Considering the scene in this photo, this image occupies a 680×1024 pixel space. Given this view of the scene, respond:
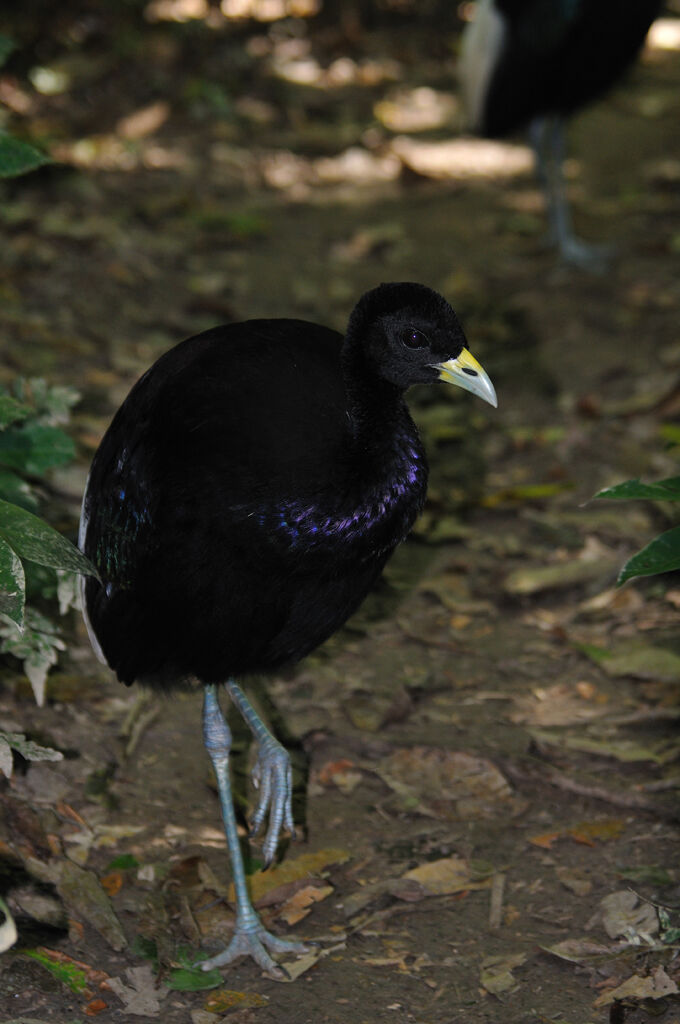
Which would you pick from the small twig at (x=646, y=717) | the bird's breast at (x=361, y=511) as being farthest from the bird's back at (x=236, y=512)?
the small twig at (x=646, y=717)

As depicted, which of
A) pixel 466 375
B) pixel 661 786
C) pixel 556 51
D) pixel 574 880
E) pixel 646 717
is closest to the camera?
pixel 466 375

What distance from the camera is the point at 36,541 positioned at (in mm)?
3031

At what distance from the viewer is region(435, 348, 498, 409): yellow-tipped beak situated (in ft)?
10.7

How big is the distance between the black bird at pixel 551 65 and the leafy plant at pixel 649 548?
406 cm

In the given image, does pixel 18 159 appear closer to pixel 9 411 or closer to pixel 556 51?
pixel 9 411

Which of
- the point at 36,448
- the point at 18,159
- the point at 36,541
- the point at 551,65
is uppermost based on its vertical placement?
the point at 18,159

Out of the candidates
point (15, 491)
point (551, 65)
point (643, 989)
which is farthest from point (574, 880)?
point (551, 65)

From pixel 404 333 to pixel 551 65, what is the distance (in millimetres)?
4344

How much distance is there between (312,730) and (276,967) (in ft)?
3.20

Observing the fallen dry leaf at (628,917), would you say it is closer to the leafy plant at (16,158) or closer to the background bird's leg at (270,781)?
the background bird's leg at (270,781)

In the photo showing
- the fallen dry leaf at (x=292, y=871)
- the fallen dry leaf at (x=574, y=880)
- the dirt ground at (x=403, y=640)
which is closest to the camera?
the dirt ground at (x=403, y=640)

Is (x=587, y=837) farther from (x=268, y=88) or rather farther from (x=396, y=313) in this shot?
(x=268, y=88)

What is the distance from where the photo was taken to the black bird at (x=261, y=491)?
10.1ft

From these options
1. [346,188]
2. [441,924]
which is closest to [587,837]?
[441,924]
